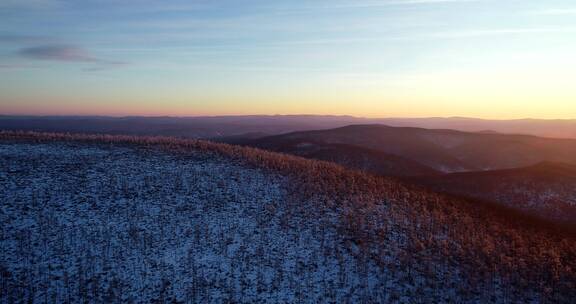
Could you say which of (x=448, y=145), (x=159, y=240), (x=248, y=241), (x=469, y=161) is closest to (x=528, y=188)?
(x=248, y=241)

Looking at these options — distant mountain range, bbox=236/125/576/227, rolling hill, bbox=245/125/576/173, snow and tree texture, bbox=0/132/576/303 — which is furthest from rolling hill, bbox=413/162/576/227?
rolling hill, bbox=245/125/576/173

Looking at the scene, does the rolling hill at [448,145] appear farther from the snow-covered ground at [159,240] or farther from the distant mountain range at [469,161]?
the snow-covered ground at [159,240]

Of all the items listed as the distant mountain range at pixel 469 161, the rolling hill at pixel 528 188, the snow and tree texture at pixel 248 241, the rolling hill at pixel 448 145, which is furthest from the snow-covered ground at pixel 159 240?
the rolling hill at pixel 448 145

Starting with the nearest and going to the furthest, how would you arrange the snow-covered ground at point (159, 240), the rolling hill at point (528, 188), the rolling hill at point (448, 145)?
the snow-covered ground at point (159, 240), the rolling hill at point (528, 188), the rolling hill at point (448, 145)

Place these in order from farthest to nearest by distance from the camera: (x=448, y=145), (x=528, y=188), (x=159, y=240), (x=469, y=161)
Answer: (x=448, y=145) → (x=469, y=161) → (x=528, y=188) → (x=159, y=240)

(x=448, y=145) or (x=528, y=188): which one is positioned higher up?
(x=448, y=145)

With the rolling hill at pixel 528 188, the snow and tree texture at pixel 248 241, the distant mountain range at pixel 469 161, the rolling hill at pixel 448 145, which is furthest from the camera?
the rolling hill at pixel 448 145

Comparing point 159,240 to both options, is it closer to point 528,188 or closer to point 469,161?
point 528,188

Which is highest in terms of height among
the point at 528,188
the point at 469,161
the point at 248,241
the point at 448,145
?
the point at 248,241

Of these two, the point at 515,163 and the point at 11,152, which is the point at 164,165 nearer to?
the point at 11,152

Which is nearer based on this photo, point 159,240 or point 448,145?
point 159,240
